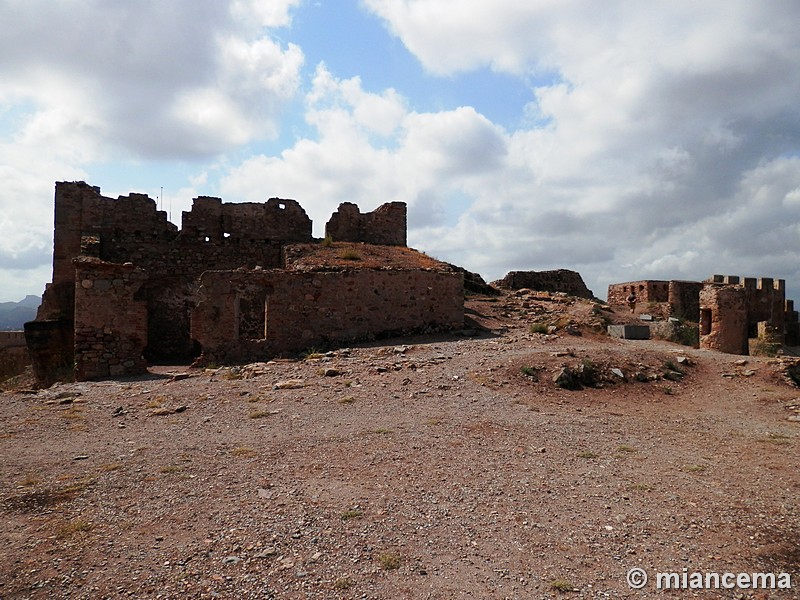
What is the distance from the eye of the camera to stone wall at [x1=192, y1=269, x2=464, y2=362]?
39.5 feet

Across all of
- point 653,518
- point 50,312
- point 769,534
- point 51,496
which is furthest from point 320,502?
point 50,312

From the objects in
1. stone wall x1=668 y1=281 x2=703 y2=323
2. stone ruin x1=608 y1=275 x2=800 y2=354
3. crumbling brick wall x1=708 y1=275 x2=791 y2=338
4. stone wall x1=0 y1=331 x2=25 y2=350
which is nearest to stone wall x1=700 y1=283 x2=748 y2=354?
stone ruin x1=608 y1=275 x2=800 y2=354

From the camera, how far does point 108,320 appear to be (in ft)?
35.7

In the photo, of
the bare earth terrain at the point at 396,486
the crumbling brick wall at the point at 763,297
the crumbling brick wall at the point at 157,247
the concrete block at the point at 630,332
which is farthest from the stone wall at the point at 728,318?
the crumbling brick wall at the point at 157,247

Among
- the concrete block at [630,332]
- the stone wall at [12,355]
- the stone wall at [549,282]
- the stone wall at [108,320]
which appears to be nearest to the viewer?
the stone wall at [108,320]

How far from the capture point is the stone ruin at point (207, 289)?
1099 cm

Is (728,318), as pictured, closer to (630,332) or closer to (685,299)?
(630,332)

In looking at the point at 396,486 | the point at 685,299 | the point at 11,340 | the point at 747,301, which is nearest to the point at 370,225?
the point at 685,299

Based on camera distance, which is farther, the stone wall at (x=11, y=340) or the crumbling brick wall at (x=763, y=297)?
the crumbling brick wall at (x=763, y=297)

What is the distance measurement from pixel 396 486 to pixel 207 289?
336 inches

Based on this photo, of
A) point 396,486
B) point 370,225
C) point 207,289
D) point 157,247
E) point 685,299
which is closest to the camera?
point 396,486

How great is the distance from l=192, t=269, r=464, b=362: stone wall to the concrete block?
4.19 meters

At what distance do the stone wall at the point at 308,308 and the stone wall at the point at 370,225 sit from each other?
784 centimetres

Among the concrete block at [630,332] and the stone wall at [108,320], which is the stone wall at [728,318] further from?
the stone wall at [108,320]
